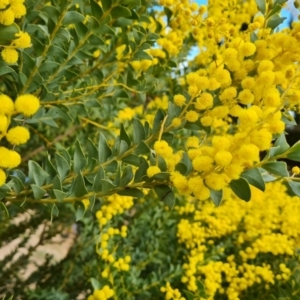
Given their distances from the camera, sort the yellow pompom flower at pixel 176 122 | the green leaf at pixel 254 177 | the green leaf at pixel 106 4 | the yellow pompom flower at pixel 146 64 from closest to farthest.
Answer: the green leaf at pixel 254 177, the yellow pompom flower at pixel 176 122, the green leaf at pixel 106 4, the yellow pompom flower at pixel 146 64

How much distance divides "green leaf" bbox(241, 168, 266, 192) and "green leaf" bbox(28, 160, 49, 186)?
31 cm

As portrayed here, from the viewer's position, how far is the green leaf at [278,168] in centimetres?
66

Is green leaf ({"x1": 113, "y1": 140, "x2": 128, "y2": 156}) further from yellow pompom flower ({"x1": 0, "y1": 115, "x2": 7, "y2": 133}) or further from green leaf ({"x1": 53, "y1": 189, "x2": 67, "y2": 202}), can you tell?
yellow pompom flower ({"x1": 0, "y1": 115, "x2": 7, "y2": 133})

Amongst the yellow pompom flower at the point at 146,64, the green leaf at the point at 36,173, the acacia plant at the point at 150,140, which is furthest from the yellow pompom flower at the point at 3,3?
the yellow pompom flower at the point at 146,64

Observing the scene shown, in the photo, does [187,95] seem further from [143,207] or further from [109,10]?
[143,207]

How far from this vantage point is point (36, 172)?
0.74 metres

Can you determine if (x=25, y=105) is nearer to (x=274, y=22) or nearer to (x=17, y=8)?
(x=17, y=8)

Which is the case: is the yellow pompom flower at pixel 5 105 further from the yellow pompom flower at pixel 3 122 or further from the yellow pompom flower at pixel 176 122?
the yellow pompom flower at pixel 176 122

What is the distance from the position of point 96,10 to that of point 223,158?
485mm

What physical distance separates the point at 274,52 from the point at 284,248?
3.60 feet

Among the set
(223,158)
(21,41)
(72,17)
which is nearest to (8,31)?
(21,41)

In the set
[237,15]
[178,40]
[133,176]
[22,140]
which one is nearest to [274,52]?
[133,176]

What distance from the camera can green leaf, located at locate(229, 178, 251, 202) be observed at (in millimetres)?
650

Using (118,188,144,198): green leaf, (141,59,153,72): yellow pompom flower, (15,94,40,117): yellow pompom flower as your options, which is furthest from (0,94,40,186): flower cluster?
(141,59,153,72): yellow pompom flower
